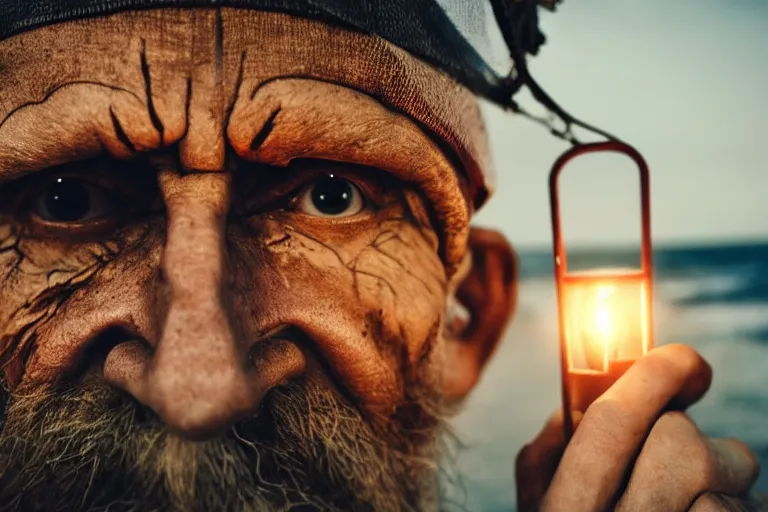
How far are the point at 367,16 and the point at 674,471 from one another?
83cm

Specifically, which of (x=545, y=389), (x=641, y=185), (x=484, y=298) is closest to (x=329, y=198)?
(x=641, y=185)

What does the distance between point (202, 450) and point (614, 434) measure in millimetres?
604

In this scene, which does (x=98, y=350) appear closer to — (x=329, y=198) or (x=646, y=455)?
(x=329, y=198)

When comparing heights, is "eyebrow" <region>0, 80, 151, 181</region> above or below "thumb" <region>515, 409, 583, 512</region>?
above

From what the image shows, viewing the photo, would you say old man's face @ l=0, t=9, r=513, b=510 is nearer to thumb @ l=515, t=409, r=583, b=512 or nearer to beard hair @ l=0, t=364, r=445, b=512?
beard hair @ l=0, t=364, r=445, b=512

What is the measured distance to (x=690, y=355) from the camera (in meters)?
0.99

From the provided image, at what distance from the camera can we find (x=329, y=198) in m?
1.08

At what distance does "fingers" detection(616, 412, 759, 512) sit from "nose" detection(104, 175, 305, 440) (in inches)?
21.7

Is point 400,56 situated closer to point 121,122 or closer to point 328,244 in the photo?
point 328,244

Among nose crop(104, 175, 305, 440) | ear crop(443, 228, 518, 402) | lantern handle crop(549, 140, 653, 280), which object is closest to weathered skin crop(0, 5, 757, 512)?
nose crop(104, 175, 305, 440)

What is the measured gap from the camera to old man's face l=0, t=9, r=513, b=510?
2.88ft

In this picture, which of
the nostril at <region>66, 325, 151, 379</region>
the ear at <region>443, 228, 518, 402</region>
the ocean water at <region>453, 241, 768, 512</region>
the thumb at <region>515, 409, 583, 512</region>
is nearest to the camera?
the nostril at <region>66, 325, 151, 379</region>

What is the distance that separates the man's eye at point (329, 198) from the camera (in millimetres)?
1075

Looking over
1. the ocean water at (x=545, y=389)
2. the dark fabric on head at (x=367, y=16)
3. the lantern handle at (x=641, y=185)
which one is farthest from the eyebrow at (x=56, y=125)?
the ocean water at (x=545, y=389)
